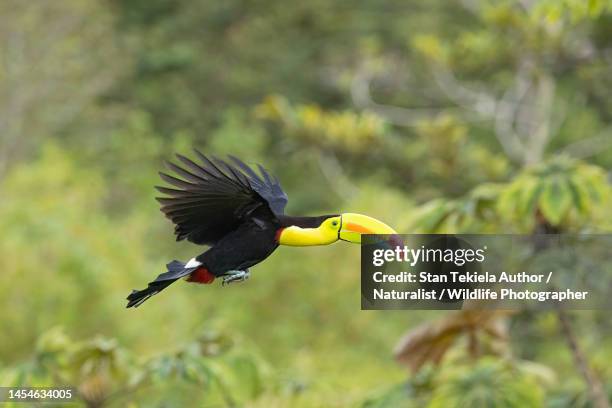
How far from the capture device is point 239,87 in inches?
819

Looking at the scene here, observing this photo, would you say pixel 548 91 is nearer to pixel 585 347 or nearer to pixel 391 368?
pixel 585 347

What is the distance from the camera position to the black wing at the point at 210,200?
1.52m

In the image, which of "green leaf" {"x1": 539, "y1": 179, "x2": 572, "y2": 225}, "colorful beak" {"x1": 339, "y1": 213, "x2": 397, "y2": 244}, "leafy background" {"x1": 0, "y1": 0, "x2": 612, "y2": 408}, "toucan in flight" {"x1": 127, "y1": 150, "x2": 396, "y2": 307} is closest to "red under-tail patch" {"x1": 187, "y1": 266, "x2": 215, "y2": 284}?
"toucan in flight" {"x1": 127, "y1": 150, "x2": 396, "y2": 307}

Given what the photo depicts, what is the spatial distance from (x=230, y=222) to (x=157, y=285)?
0.17 meters

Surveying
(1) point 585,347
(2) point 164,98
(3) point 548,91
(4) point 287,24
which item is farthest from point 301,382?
(4) point 287,24

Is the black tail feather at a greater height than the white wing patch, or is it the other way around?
the white wing patch

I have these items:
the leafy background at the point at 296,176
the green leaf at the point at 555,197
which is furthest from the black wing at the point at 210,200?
the green leaf at the point at 555,197

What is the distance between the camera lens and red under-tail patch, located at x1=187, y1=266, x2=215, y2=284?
1474 mm

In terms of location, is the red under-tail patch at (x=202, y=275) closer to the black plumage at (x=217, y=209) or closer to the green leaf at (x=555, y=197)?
the black plumage at (x=217, y=209)

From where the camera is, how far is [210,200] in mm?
1531

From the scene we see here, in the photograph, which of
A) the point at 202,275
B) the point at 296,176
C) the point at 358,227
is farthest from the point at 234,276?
the point at 296,176

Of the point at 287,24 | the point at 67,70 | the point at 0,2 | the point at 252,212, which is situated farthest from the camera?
the point at 287,24

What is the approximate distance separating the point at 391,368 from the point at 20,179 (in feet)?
14.5

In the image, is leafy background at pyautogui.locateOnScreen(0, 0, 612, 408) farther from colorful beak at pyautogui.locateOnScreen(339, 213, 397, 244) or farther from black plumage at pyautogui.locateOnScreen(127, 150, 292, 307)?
colorful beak at pyautogui.locateOnScreen(339, 213, 397, 244)
